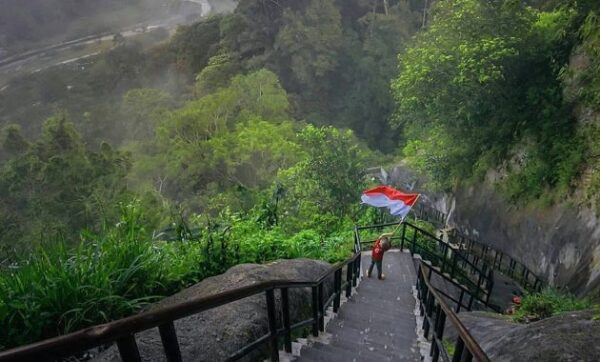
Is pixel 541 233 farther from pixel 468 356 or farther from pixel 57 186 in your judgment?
pixel 57 186

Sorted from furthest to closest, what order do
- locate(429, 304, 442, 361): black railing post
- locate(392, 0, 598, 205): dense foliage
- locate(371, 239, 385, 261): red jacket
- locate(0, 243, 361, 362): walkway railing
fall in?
1. locate(392, 0, 598, 205): dense foliage
2. locate(371, 239, 385, 261): red jacket
3. locate(429, 304, 442, 361): black railing post
4. locate(0, 243, 361, 362): walkway railing

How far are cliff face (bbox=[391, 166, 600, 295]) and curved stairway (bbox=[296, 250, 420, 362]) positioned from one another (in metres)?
4.94

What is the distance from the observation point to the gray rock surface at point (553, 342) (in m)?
3.78

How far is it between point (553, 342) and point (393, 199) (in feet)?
22.3

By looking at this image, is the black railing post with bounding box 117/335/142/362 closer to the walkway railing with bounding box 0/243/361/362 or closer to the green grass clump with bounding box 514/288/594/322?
the walkway railing with bounding box 0/243/361/362

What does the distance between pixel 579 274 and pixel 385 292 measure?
595 centimetres

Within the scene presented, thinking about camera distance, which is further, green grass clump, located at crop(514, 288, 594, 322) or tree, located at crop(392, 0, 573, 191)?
tree, located at crop(392, 0, 573, 191)

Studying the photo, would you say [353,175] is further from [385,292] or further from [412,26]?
[412,26]

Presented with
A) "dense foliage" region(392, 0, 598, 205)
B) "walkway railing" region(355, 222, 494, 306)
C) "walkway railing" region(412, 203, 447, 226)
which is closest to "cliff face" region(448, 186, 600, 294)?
"dense foliage" region(392, 0, 598, 205)

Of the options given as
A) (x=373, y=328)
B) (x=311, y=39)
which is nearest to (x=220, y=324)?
(x=373, y=328)

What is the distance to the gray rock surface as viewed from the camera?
3.78 metres

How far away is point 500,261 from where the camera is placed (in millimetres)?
16047

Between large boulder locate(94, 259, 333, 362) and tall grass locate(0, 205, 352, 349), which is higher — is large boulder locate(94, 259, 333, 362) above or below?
below

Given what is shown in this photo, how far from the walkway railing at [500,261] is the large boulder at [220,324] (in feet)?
31.0
